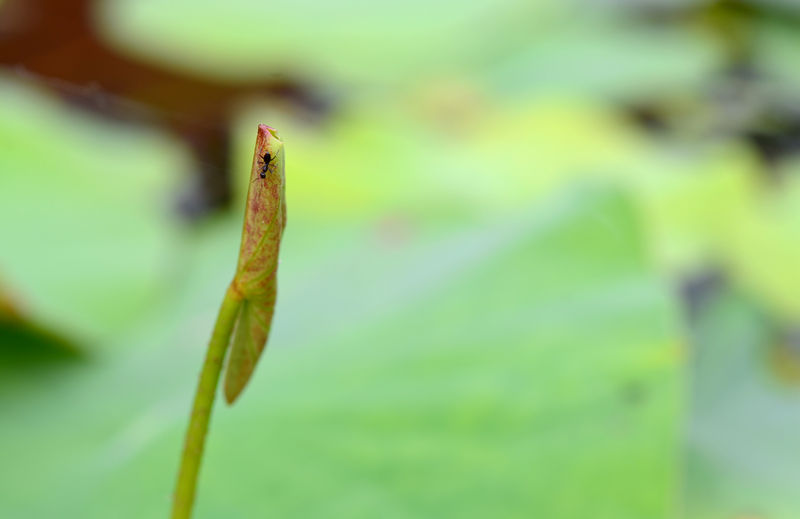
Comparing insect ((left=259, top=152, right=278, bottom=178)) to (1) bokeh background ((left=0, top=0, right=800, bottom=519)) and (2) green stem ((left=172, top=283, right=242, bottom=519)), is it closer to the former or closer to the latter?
(2) green stem ((left=172, top=283, right=242, bottom=519))

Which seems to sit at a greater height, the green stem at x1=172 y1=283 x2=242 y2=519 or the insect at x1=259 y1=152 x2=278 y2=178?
the insect at x1=259 y1=152 x2=278 y2=178

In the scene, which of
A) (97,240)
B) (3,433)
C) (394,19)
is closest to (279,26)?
(394,19)

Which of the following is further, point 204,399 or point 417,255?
point 417,255

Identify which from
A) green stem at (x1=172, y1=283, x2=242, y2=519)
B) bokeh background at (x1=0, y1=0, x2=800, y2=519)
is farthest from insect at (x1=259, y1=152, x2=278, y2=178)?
bokeh background at (x1=0, y1=0, x2=800, y2=519)

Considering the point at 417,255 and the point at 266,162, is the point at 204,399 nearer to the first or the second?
the point at 266,162

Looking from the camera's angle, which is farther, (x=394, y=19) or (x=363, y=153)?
(x=394, y=19)

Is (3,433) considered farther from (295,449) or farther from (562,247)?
(562,247)

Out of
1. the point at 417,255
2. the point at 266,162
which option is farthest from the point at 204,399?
the point at 417,255
